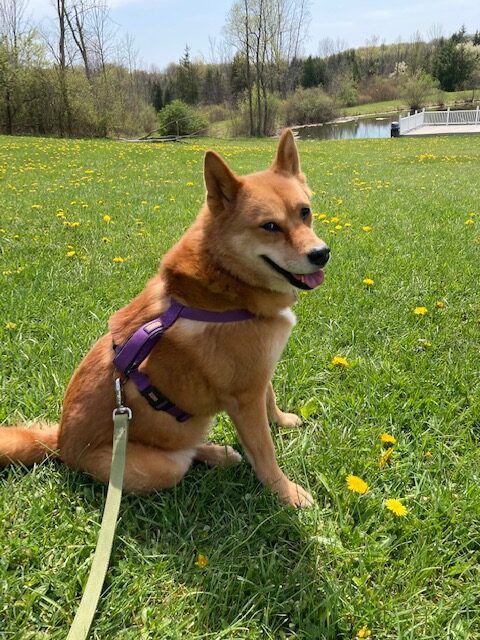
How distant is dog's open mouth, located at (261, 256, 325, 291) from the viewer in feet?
6.57

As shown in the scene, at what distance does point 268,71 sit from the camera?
41781 millimetres

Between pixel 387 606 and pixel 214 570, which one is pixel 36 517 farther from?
pixel 387 606

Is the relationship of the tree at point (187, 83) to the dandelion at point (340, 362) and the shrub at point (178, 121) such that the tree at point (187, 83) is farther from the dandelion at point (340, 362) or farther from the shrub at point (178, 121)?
the dandelion at point (340, 362)

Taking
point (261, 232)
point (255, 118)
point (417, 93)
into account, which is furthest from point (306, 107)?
point (261, 232)

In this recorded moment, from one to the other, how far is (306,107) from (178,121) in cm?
2175

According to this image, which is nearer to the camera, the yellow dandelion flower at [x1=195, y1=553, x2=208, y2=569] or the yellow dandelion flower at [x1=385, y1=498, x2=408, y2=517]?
the yellow dandelion flower at [x1=195, y1=553, x2=208, y2=569]

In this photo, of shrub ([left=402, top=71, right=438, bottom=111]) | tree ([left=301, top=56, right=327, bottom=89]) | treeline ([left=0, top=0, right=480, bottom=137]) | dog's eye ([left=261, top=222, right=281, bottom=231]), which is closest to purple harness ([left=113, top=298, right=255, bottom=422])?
dog's eye ([left=261, top=222, right=281, bottom=231])

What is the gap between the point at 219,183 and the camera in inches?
81.7

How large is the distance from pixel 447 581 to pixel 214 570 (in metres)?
0.81

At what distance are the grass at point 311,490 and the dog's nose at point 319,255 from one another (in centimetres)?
86

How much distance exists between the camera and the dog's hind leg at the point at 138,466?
1.89 m

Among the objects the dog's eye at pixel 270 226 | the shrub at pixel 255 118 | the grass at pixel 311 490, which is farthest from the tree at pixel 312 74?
the dog's eye at pixel 270 226

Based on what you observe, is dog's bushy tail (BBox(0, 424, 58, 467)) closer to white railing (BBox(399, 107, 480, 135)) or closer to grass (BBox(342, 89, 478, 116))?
white railing (BBox(399, 107, 480, 135))

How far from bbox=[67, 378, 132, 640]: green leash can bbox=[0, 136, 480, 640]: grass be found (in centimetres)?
16
